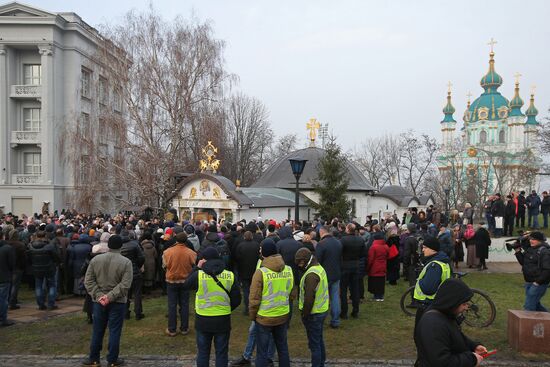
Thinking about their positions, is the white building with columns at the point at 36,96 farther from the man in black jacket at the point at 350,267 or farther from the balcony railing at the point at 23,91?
the man in black jacket at the point at 350,267

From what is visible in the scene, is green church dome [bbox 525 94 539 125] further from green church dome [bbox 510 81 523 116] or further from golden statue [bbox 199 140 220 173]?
golden statue [bbox 199 140 220 173]

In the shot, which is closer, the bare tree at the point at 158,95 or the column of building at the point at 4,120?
the bare tree at the point at 158,95

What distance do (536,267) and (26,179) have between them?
3665 centimetres

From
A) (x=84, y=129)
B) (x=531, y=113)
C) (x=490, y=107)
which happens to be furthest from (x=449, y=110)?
(x=84, y=129)

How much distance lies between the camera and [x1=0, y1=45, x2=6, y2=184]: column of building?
3534cm

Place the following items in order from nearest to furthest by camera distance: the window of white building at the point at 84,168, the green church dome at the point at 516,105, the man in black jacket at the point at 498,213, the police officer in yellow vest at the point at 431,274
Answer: the police officer in yellow vest at the point at 431,274, the man in black jacket at the point at 498,213, the window of white building at the point at 84,168, the green church dome at the point at 516,105

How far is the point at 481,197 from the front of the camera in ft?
118

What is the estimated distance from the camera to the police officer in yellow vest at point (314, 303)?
20.9ft

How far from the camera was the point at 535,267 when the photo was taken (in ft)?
26.3

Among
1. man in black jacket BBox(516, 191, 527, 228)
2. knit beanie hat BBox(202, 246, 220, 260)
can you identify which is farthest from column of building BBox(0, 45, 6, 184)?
knit beanie hat BBox(202, 246, 220, 260)

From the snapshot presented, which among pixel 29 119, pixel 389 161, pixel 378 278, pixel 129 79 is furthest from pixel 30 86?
pixel 389 161

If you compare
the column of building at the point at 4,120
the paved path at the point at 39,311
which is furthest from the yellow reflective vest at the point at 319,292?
the column of building at the point at 4,120

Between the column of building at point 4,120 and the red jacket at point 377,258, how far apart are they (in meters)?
34.1

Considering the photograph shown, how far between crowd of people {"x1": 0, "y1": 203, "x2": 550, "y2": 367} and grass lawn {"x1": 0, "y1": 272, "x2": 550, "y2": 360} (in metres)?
0.37
